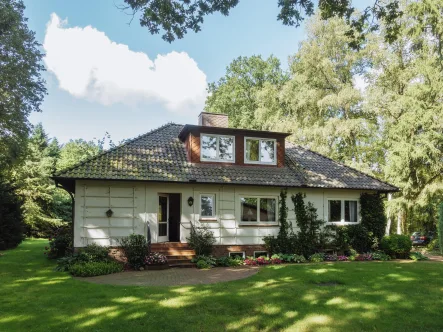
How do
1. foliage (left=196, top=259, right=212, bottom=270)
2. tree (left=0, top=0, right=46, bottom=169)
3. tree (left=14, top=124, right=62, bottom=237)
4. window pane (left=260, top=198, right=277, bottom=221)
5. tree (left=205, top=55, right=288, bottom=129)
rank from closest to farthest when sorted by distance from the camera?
foliage (left=196, top=259, right=212, bottom=270) → window pane (left=260, top=198, right=277, bottom=221) → tree (left=0, top=0, right=46, bottom=169) → tree (left=14, top=124, right=62, bottom=237) → tree (left=205, top=55, right=288, bottom=129)

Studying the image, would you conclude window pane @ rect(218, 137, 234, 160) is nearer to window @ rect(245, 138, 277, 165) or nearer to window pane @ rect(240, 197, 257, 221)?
window @ rect(245, 138, 277, 165)

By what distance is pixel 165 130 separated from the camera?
61.2 feet

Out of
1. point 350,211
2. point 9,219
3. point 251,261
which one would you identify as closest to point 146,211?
point 251,261

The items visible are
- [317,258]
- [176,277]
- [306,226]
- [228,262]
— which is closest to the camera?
[176,277]

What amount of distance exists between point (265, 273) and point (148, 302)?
206 inches

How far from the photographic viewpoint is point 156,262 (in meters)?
13.3

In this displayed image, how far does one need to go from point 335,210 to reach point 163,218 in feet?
28.3

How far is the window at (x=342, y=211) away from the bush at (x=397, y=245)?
1776 millimetres

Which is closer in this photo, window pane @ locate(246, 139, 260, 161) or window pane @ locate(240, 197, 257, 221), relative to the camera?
window pane @ locate(240, 197, 257, 221)

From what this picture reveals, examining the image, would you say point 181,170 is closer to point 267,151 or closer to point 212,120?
point 212,120

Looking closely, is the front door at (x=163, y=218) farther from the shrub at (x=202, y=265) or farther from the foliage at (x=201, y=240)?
the shrub at (x=202, y=265)

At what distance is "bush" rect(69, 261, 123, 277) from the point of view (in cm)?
1168

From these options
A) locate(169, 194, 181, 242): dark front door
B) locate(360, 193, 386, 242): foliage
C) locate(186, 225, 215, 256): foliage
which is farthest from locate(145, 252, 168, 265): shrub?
locate(360, 193, 386, 242): foliage

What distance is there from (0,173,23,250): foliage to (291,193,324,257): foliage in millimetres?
16921
